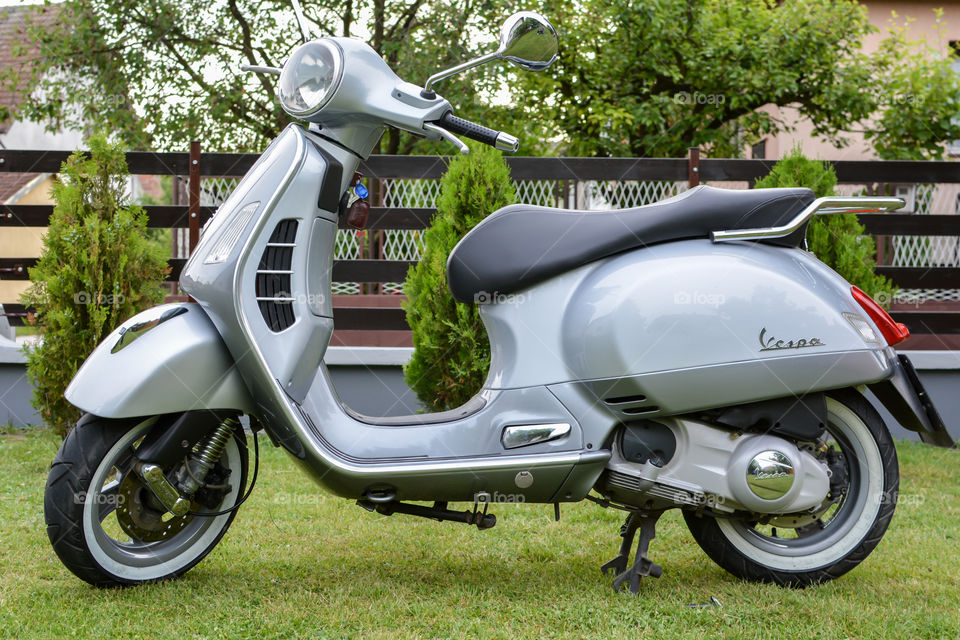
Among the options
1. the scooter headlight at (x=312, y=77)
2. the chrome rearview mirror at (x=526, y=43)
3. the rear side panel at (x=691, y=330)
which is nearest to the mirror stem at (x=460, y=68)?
the chrome rearview mirror at (x=526, y=43)

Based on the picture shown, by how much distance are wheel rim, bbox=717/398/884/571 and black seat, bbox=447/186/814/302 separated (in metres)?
0.60

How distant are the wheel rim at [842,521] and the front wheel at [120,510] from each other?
147 centimetres

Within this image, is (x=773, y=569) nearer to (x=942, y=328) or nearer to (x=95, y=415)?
(x=95, y=415)

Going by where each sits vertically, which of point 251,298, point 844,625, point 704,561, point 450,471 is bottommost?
point 704,561

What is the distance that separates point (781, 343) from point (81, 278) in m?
3.45

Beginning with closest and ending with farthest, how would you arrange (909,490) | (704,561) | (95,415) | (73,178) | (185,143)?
1. (95,415)
2. (704,561)
3. (909,490)
4. (73,178)
5. (185,143)

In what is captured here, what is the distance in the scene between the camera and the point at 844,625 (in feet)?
7.80

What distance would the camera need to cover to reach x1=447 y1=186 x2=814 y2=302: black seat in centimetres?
258

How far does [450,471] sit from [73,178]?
318cm

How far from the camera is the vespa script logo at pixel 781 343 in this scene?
2.53 meters

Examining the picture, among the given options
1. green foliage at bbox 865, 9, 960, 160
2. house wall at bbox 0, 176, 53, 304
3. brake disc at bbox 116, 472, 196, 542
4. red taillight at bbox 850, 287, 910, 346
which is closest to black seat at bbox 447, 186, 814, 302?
red taillight at bbox 850, 287, 910, 346

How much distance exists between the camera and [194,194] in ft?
18.2

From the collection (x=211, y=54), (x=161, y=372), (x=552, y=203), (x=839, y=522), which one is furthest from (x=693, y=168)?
(x=211, y=54)

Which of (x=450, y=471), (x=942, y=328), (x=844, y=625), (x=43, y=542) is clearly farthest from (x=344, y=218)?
(x=942, y=328)
